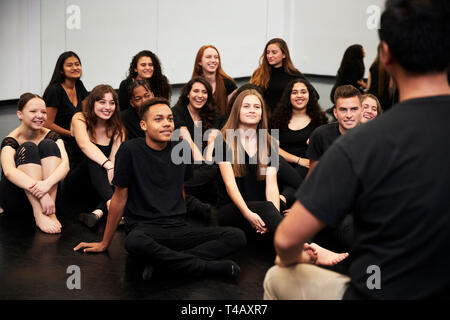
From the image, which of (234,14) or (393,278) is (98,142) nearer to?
(393,278)

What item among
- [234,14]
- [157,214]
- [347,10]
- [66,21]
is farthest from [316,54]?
[157,214]

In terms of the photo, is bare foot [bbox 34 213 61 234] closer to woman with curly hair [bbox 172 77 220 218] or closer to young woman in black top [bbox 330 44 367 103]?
woman with curly hair [bbox 172 77 220 218]

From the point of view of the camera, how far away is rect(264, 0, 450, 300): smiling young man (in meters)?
1.33

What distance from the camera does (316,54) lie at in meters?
12.9

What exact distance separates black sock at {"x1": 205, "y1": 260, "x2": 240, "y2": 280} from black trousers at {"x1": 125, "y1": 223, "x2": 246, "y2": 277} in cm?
3

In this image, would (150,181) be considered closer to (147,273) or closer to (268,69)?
(147,273)

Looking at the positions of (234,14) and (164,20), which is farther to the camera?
(234,14)

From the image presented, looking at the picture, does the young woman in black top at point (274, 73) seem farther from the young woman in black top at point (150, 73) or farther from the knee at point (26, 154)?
the knee at point (26, 154)

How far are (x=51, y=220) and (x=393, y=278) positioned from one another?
106 inches

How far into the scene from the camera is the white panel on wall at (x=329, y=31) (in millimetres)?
11844

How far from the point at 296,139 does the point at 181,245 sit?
1808 mm

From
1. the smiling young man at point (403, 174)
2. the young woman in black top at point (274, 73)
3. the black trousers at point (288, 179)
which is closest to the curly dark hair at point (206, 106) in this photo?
the young woman in black top at point (274, 73)

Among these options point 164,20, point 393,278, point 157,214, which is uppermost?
point 164,20
